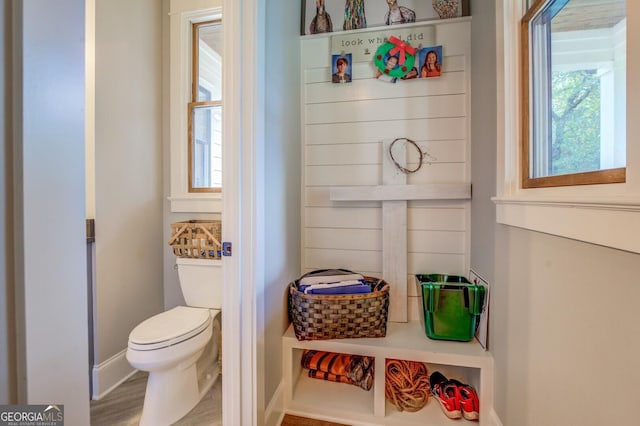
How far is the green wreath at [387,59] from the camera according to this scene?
1706 mm

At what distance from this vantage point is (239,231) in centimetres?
117

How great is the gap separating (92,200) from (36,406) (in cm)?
158

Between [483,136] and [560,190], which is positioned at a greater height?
[483,136]

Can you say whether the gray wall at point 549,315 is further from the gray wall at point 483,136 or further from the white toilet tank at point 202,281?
the white toilet tank at point 202,281

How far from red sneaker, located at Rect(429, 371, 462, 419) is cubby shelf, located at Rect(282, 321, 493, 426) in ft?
0.15

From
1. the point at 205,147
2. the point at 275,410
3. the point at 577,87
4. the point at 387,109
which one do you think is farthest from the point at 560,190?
the point at 205,147

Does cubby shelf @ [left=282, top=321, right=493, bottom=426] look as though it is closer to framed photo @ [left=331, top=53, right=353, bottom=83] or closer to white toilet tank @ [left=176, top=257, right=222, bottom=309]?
white toilet tank @ [left=176, top=257, right=222, bottom=309]

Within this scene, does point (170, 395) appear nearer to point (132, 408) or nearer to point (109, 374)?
point (132, 408)

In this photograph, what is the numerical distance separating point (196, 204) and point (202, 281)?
60 cm

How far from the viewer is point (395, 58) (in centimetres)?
172

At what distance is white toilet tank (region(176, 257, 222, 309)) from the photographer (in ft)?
5.82

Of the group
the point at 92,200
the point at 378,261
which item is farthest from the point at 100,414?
the point at 378,261

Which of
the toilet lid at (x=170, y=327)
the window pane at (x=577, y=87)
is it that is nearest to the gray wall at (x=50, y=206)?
the toilet lid at (x=170, y=327)

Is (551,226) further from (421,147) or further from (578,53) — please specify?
(421,147)
